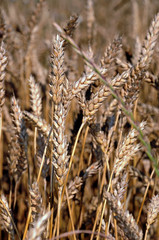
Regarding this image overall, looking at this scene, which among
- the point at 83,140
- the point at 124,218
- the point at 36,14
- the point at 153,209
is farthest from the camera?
the point at 36,14

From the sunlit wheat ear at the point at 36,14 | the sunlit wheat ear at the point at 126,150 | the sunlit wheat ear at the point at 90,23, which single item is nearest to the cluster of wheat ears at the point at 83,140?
the sunlit wheat ear at the point at 126,150

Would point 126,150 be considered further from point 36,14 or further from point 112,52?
point 36,14

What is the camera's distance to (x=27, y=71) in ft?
5.82

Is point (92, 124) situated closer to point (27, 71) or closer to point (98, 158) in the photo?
point (98, 158)

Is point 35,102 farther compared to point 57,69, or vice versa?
point 35,102

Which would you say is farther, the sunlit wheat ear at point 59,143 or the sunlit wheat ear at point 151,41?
the sunlit wheat ear at point 151,41

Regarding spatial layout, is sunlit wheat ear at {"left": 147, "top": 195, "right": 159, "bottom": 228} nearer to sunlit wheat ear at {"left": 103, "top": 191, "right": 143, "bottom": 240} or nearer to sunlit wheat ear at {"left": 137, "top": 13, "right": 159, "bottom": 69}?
sunlit wheat ear at {"left": 103, "top": 191, "right": 143, "bottom": 240}

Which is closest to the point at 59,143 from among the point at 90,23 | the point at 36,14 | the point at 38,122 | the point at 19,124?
the point at 38,122

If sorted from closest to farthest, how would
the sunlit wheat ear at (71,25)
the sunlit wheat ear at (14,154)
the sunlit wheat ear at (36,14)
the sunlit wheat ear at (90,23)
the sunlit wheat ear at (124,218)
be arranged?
the sunlit wheat ear at (124,218)
the sunlit wheat ear at (71,25)
the sunlit wheat ear at (14,154)
the sunlit wheat ear at (36,14)
the sunlit wheat ear at (90,23)

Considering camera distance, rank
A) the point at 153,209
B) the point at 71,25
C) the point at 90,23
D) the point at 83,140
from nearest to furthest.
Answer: the point at 153,209
the point at 71,25
the point at 83,140
the point at 90,23

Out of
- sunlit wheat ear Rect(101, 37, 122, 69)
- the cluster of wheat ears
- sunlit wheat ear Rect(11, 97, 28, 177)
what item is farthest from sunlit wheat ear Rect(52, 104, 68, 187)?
sunlit wheat ear Rect(101, 37, 122, 69)

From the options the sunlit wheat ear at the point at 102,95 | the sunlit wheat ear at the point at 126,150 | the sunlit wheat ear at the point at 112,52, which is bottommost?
the sunlit wheat ear at the point at 126,150

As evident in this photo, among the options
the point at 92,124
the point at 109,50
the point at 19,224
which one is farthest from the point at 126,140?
the point at 19,224

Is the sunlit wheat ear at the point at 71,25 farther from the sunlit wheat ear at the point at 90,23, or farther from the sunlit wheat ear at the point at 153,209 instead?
the sunlit wheat ear at the point at 90,23
